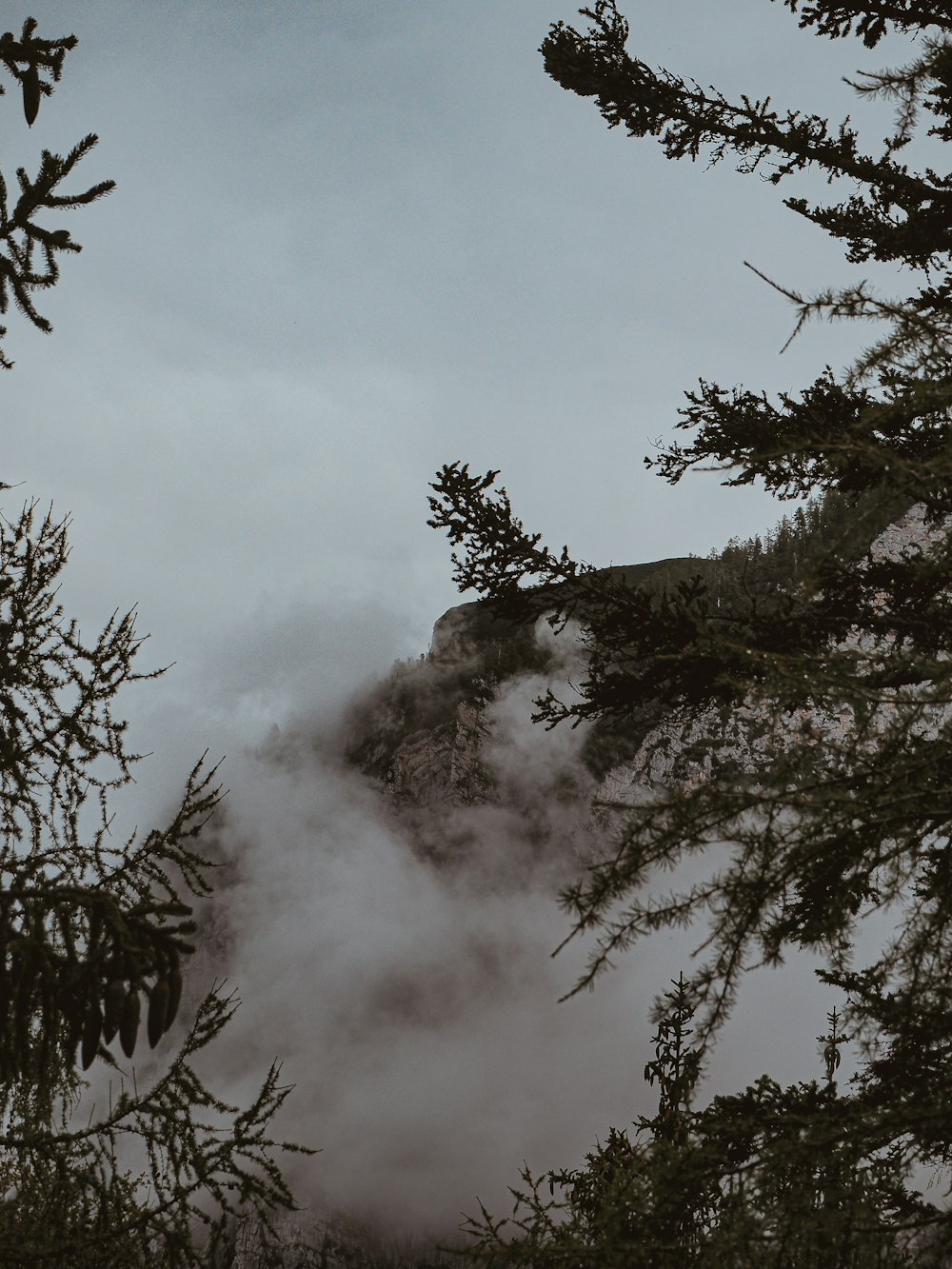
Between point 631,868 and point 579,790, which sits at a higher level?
point 579,790

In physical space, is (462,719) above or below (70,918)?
above

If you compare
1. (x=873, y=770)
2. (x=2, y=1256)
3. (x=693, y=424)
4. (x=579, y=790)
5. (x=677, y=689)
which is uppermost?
(x=579, y=790)

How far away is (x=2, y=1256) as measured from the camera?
3857 millimetres

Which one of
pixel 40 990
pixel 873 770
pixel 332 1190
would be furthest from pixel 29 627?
pixel 332 1190

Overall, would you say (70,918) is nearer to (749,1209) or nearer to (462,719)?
(749,1209)

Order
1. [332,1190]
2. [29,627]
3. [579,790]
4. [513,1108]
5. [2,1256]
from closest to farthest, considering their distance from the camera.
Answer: [2,1256] → [29,627] → [579,790] → [332,1190] → [513,1108]

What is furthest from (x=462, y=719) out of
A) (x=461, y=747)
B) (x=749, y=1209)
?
(x=749, y=1209)

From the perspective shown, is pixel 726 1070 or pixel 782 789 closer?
pixel 782 789

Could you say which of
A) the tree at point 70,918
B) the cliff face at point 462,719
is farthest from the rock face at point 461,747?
the tree at point 70,918

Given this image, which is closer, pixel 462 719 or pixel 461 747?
pixel 462 719

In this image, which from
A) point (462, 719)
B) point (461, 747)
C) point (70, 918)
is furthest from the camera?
point (461, 747)

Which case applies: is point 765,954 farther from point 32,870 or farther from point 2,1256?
point 2,1256

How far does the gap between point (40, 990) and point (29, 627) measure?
8.89ft

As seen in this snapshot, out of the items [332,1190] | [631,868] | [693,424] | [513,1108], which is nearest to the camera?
[631,868]
